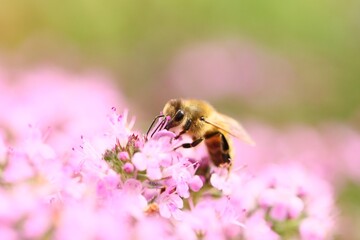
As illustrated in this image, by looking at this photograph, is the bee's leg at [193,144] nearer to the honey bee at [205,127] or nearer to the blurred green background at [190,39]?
the honey bee at [205,127]

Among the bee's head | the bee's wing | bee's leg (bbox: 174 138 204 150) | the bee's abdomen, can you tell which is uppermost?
the bee's wing

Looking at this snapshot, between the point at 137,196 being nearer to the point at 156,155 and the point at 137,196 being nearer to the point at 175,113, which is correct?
the point at 156,155

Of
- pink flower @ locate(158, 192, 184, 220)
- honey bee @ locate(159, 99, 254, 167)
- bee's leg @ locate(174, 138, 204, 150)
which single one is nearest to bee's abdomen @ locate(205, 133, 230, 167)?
honey bee @ locate(159, 99, 254, 167)

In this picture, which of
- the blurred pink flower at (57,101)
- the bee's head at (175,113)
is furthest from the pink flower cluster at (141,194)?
the blurred pink flower at (57,101)

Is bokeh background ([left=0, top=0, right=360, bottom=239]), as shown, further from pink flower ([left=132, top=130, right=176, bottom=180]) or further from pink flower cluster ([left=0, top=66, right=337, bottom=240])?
pink flower ([left=132, top=130, right=176, bottom=180])

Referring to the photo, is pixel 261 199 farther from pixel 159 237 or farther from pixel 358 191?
pixel 358 191

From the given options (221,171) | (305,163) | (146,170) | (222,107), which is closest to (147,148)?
(146,170)

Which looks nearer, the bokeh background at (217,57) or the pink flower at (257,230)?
the pink flower at (257,230)
